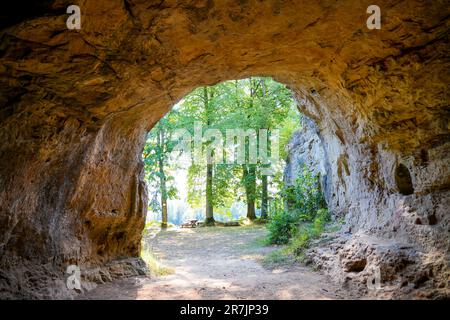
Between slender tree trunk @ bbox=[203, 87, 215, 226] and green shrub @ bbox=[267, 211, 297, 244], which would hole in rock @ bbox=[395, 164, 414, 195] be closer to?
green shrub @ bbox=[267, 211, 297, 244]

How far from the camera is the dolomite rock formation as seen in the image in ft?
12.1

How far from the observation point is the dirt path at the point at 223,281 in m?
4.77

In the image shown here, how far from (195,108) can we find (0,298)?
1634 cm

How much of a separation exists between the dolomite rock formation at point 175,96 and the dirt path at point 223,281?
0.64 metres

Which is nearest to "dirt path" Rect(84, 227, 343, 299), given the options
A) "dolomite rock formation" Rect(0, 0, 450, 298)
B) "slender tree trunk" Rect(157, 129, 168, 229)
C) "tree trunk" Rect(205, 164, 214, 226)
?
"dolomite rock formation" Rect(0, 0, 450, 298)

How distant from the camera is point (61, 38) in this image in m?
3.56

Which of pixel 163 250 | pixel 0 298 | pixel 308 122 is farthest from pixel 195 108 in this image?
pixel 0 298

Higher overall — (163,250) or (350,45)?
(350,45)

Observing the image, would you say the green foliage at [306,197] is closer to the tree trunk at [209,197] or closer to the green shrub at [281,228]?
the green shrub at [281,228]

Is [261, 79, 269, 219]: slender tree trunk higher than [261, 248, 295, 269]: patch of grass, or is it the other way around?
[261, 79, 269, 219]: slender tree trunk

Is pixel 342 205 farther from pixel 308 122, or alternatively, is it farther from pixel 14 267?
pixel 14 267

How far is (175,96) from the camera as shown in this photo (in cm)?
587

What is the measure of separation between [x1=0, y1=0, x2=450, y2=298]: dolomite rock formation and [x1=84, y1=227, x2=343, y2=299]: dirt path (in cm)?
64

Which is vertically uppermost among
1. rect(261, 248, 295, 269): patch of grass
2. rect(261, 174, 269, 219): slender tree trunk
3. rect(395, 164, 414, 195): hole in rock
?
rect(395, 164, 414, 195): hole in rock
